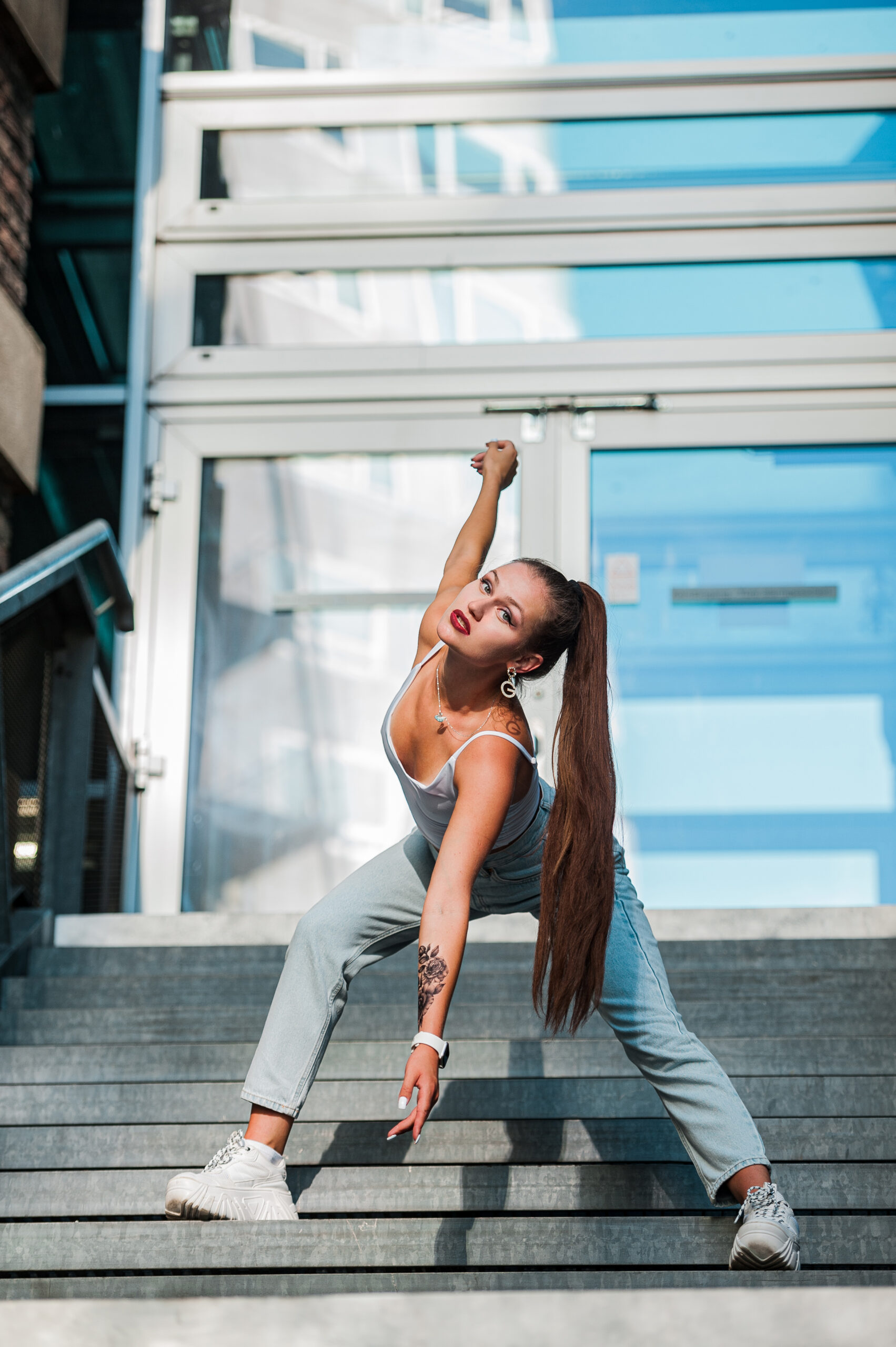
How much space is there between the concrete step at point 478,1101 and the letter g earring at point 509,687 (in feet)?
2.91

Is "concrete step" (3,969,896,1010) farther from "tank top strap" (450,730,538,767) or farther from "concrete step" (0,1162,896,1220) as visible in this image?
"tank top strap" (450,730,538,767)

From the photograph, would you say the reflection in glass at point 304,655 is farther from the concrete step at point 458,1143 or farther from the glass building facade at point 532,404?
the concrete step at point 458,1143

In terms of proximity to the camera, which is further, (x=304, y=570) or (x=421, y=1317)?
(x=304, y=570)

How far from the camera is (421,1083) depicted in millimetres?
2070

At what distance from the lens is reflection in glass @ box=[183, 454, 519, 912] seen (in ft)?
20.4

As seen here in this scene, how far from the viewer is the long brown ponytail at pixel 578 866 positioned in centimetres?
239

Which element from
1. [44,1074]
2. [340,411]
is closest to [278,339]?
[340,411]

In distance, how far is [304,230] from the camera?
6742 mm

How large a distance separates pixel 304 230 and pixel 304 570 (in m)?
1.64

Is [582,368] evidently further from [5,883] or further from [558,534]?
[5,883]

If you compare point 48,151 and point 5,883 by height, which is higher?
point 48,151

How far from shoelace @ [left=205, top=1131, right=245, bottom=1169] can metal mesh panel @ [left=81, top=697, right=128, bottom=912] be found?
246 cm

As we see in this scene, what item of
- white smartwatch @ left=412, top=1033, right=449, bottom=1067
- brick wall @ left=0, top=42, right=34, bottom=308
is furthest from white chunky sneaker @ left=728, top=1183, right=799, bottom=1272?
brick wall @ left=0, top=42, right=34, bottom=308

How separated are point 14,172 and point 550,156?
8.01 feet
